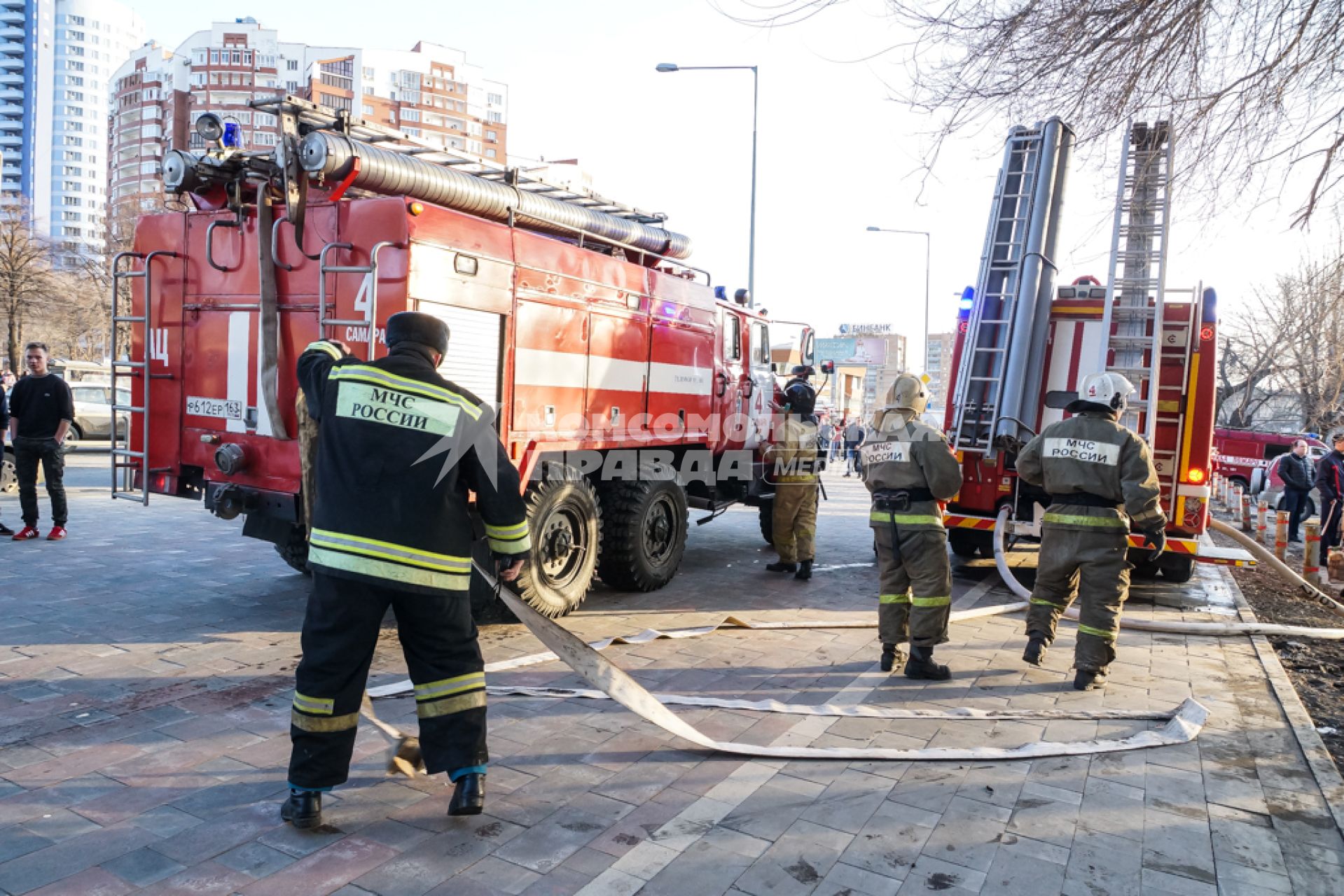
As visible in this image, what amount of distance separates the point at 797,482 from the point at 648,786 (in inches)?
202

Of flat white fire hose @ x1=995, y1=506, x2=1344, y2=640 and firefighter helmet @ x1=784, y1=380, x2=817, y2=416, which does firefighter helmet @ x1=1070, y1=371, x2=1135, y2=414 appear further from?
firefighter helmet @ x1=784, y1=380, x2=817, y2=416

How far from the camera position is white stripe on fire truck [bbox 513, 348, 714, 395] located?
6.34 m

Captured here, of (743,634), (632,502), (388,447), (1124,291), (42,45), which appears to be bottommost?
(743,634)

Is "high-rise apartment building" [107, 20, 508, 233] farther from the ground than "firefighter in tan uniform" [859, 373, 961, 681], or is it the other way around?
"high-rise apartment building" [107, 20, 508, 233]

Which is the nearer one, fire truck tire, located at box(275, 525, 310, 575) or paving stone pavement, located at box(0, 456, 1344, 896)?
paving stone pavement, located at box(0, 456, 1344, 896)

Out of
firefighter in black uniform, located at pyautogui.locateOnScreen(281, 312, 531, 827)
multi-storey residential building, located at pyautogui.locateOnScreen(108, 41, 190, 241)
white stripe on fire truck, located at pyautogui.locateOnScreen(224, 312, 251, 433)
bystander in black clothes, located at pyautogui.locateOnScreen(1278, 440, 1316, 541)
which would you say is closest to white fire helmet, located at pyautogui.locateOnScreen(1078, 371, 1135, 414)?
firefighter in black uniform, located at pyautogui.locateOnScreen(281, 312, 531, 827)

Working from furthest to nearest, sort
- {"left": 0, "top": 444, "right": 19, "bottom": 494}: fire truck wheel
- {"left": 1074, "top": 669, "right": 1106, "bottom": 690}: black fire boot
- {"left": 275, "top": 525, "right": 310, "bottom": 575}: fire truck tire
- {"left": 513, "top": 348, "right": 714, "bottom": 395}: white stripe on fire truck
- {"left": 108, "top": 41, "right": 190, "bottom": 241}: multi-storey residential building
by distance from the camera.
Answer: {"left": 108, "top": 41, "right": 190, "bottom": 241}: multi-storey residential building → {"left": 0, "top": 444, "right": 19, "bottom": 494}: fire truck wheel → {"left": 513, "top": 348, "right": 714, "bottom": 395}: white stripe on fire truck → {"left": 275, "top": 525, "right": 310, "bottom": 575}: fire truck tire → {"left": 1074, "top": 669, "right": 1106, "bottom": 690}: black fire boot

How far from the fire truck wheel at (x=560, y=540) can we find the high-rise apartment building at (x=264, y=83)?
79.1m

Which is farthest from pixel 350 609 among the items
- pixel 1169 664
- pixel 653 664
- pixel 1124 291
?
pixel 1124 291

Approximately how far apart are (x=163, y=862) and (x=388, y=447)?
1.53 meters

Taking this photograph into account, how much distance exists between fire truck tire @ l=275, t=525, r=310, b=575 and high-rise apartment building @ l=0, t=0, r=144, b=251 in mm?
141701

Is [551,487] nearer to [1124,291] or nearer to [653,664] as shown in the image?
[653,664]

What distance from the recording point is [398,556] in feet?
11.0

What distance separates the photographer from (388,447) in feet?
11.0
